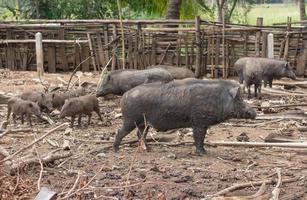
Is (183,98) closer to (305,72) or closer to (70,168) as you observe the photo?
(70,168)

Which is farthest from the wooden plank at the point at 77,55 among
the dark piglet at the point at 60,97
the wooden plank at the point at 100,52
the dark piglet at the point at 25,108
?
the dark piglet at the point at 25,108

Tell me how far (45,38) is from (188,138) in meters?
11.3

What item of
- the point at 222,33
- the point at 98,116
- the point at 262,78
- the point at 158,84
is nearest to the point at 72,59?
the point at 222,33

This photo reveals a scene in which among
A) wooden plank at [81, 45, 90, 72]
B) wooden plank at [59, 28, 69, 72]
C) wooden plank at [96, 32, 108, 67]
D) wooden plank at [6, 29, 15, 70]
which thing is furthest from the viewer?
wooden plank at [6, 29, 15, 70]

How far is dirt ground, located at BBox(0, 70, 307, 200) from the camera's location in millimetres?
7230

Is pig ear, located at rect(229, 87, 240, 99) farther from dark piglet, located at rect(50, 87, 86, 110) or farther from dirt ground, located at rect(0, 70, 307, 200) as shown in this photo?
dark piglet, located at rect(50, 87, 86, 110)

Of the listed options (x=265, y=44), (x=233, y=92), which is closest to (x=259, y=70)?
(x=265, y=44)

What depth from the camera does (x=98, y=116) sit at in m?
12.7

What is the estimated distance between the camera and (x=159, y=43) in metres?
19.4

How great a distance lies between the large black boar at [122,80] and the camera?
1370 centimetres

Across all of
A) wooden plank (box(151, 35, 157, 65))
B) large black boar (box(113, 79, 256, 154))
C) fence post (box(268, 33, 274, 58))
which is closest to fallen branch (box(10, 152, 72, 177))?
large black boar (box(113, 79, 256, 154))

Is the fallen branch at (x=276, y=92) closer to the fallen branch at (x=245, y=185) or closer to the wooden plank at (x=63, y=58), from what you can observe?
the fallen branch at (x=245, y=185)

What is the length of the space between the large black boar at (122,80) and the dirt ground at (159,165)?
1.63 m

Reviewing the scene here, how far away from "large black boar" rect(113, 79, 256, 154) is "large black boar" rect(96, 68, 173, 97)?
14.4 ft
